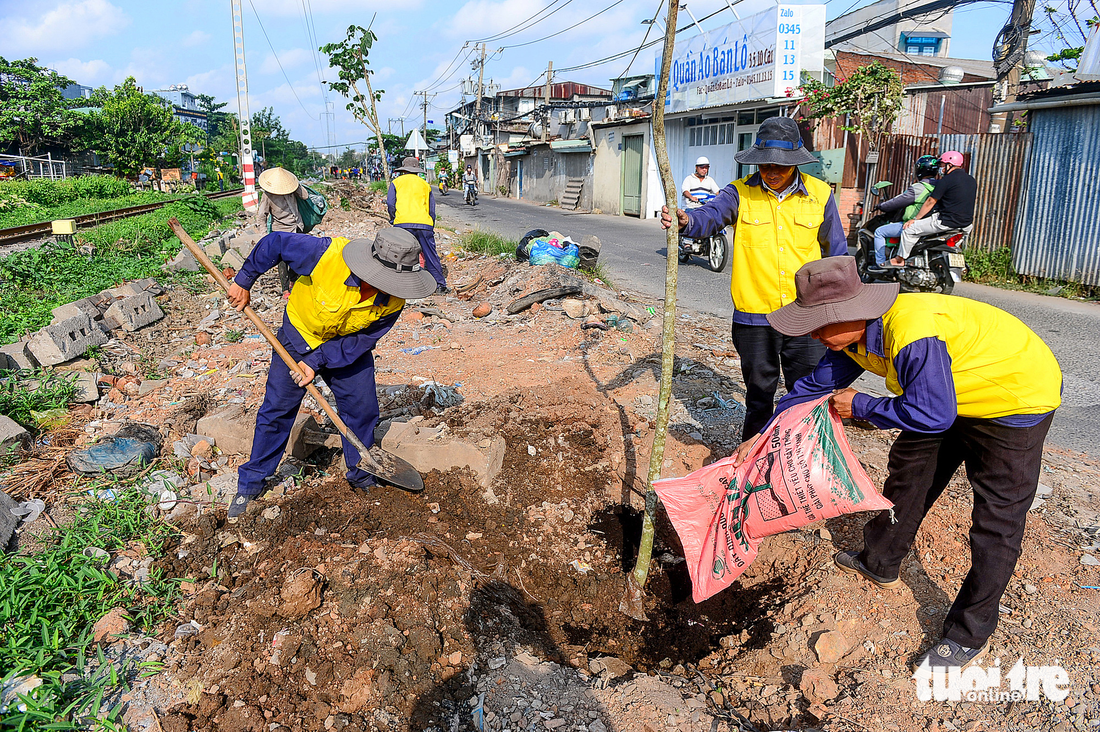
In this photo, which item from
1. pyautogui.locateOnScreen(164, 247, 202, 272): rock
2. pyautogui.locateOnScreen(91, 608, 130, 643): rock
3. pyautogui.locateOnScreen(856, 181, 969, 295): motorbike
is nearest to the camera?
pyautogui.locateOnScreen(91, 608, 130, 643): rock

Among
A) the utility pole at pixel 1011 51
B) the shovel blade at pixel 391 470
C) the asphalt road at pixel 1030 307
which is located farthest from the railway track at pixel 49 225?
the utility pole at pixel 1011 51

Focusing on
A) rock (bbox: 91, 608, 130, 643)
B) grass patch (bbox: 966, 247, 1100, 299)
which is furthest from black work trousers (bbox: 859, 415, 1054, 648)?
grass patch (bbox: 966, 247, 1100, 299)

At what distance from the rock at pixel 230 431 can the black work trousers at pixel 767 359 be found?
9.08ft

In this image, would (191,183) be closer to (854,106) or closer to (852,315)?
(854,106)

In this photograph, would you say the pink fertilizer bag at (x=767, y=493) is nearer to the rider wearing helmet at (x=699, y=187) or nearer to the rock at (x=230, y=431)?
the rock at (x=230, y=431)

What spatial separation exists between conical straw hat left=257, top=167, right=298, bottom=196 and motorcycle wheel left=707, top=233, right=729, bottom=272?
5.60m

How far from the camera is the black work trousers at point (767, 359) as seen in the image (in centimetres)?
310

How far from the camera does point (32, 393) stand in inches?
174

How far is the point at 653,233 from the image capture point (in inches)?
612

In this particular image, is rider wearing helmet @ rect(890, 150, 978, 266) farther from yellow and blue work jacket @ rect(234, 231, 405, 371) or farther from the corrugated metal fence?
yellow and blue work jacket @ rect(234, 231, 405, 371)

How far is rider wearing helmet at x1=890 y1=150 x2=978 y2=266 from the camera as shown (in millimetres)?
6801

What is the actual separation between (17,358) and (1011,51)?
1271cm

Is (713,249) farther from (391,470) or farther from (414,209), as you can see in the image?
(391,470)

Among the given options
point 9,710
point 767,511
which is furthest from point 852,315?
point 9,710
